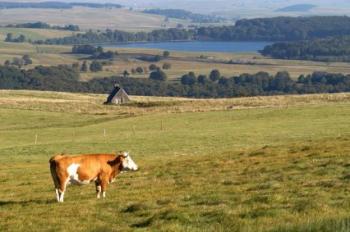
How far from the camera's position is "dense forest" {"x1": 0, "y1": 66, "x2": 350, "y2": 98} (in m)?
162

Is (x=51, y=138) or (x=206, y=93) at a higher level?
(x=51, y=138)

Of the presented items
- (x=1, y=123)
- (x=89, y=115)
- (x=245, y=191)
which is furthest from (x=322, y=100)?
(x=245, y=191)

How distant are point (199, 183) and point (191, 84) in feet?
506

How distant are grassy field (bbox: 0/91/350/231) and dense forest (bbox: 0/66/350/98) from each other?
10688 centimetres

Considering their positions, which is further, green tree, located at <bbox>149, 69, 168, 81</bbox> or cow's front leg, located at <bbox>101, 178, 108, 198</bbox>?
green tree, located at <bbox>149, 69, 168, 81</bbox>

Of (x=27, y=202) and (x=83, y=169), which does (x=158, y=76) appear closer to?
(x=27, y=202)

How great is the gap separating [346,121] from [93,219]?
37417mm

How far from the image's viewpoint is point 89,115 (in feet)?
253

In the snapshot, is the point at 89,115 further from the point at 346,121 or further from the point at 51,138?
the point at 346,121

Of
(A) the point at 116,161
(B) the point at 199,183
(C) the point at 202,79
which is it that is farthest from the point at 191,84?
(A) the point at 116,161

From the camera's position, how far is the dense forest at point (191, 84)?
532 ft

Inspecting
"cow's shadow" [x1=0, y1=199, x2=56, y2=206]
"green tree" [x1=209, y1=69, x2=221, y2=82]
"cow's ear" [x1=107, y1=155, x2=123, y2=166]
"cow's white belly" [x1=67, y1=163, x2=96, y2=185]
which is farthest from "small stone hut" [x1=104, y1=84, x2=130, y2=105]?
"green tree" [x1=209, y1=69, x2=221, y2=82]

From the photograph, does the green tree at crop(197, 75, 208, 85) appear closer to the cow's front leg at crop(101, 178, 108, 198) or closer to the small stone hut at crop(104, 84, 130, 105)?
the small stone hut at crop(104, 84, 130, 105)

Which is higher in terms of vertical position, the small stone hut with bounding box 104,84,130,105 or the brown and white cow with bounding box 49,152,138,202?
the brown and white cow with bounding box 49,152,138,202
